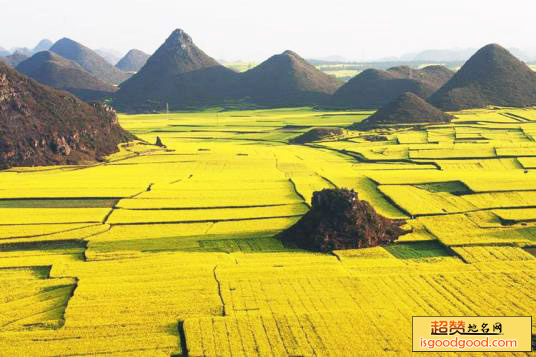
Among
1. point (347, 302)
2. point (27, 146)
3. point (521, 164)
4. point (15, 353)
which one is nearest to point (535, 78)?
point (521, 164)

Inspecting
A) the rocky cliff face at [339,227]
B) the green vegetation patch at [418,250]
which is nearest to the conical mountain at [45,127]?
the rocky cliff face at [339,227]

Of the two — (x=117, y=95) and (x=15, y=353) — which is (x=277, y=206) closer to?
(x=15, y=353)

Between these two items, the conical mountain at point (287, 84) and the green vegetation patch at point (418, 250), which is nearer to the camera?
the green vegetation patch at point (418, 250)

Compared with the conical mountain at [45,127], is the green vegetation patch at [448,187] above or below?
below

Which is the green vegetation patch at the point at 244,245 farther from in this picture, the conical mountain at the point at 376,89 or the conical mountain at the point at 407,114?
the conical mountain at the point at 376,89

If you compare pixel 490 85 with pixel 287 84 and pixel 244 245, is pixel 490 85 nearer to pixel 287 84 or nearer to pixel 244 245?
pixel 287 84

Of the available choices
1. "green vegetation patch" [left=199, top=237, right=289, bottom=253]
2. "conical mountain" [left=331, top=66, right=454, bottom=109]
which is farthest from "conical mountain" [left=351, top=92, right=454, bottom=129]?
"green vegetation patch" [left=199, top=237, right=289, bottom=253]

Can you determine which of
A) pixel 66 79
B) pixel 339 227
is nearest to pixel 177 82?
pixel 66 79
